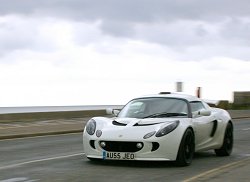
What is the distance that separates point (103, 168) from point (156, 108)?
6.00ft

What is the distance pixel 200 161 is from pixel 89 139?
8.37 ft

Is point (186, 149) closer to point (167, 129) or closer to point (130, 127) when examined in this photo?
point (167, 129)

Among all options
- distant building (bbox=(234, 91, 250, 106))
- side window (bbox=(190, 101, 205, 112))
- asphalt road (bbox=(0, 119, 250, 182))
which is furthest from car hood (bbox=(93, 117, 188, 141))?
distant building (bbox=(234, 91, 250, 106))

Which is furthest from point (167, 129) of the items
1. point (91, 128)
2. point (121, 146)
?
point (91, 128)

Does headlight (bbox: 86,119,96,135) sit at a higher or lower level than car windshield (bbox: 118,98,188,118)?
lower

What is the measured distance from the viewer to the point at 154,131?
10078mm

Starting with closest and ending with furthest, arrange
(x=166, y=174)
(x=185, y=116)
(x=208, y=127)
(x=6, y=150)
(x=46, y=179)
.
Answer: 1. (x=46, y=179)
2. (x=166, y=174)
3. (x=185, y=116)
4. (x=208, y=127)
5. (x=6, y=150)

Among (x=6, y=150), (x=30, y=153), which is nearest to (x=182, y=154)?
(x=30, y=153)

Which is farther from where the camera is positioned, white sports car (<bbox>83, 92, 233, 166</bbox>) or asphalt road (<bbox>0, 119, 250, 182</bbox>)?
white sports car (<bbox>83, 92, 233, 166</bbox>)

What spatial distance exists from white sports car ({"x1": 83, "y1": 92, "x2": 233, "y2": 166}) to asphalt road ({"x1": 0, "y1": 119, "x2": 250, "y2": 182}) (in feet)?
0.92

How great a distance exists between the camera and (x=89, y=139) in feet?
34.2

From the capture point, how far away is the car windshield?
439 inches

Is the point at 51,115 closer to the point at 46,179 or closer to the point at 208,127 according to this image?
the point at 208,127

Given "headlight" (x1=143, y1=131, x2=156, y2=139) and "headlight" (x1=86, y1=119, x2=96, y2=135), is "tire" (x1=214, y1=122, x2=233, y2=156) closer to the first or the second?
"headlight" (x1=143, y1=131, x2=156, y2=139)
